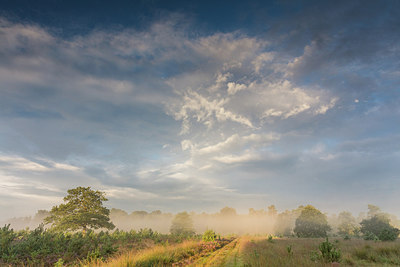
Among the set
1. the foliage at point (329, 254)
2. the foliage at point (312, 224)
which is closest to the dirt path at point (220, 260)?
the foliage at point (329, 254)

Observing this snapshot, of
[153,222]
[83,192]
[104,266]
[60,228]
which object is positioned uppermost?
[83,192]

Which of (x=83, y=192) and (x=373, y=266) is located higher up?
(x=83, y=192)

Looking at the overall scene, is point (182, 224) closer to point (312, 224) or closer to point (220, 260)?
point (312, 224)

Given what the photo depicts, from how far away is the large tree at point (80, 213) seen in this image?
30531mm

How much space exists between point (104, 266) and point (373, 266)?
53.2ft

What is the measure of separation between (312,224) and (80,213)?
67795mm

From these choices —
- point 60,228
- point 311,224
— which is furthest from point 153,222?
point 60,228

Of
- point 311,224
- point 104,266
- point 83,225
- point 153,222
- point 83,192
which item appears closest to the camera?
point 104,266

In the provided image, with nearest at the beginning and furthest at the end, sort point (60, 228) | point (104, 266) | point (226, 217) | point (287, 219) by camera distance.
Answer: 1. point (104, 266)
2. point (60, 228)
3. point (287, 219)
4. point (226, 217)

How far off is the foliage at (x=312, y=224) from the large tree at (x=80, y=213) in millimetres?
60893

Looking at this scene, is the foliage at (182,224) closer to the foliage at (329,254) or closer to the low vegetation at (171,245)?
the low vegetation at (171,245)

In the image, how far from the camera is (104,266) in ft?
32.4

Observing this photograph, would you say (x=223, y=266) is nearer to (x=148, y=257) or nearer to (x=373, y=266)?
(x=148, y=257)

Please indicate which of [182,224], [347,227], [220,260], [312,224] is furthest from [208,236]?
[347,227]
